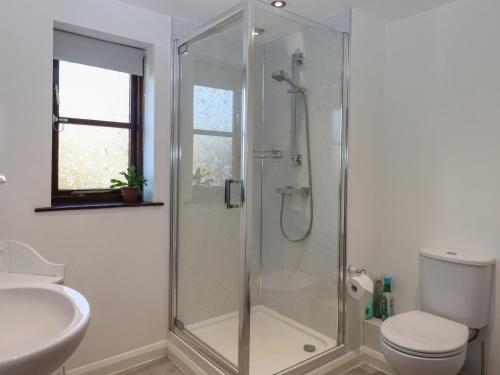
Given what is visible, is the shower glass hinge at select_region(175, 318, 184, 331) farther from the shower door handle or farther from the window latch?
the window latch

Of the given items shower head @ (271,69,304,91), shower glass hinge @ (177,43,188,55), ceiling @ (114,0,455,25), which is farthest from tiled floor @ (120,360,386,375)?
ceiling @ (114,0,455,25)

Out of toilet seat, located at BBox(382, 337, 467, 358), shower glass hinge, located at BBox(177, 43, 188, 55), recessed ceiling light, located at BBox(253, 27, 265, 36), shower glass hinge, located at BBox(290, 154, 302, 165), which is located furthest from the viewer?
shower glass hinge, located at BBox(290, 154, 302, 165)

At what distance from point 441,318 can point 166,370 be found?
1646mm

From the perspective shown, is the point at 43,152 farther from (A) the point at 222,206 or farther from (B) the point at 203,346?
(B) the point at 203,346

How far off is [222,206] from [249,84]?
74 centimetres

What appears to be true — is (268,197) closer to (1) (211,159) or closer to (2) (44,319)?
(1) (211,159)

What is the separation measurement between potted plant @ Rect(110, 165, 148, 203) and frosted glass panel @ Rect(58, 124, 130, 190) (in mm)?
87

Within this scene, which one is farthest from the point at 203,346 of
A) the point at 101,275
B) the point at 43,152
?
the point at 43,152

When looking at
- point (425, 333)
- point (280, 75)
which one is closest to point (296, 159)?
point (280, 75)

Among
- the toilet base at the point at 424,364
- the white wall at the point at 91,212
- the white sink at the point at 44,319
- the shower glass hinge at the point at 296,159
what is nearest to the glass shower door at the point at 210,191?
the white wall at the point at 91,212

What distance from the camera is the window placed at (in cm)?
207

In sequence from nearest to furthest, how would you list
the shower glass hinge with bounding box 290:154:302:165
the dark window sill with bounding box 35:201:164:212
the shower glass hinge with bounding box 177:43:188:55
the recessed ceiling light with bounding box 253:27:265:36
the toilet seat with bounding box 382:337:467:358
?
the toilet seat with bounding box 382:337:467:358 < the recessed ceiling light with bounding box 253:27:265:36 < the dark window sill with bounding box 35:201:164:212 < the shower glass hinge with bounding box 177:43:188:55 < the shower glass hinge with bounding box 290:154:302:165

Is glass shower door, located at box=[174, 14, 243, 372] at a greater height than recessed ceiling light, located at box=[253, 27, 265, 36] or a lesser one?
lesser

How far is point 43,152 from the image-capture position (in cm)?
192
